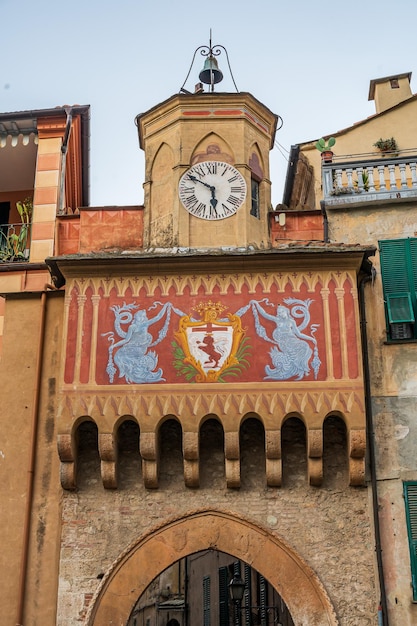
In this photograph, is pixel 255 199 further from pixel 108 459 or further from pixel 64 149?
pixel 108 459

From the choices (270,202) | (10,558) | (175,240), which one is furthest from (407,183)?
(10,558)

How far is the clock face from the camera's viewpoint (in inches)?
597

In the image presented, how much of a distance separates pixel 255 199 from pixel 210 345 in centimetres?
315

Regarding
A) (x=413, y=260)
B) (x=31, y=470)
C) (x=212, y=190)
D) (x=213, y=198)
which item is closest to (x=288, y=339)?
(x=413, y=260)

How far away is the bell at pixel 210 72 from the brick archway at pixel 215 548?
839 centimetres

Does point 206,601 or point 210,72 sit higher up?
point 210,72

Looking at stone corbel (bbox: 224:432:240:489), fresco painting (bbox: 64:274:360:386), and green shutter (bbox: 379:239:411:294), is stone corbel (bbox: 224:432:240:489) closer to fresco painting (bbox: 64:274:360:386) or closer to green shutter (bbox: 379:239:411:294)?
fresco painting (bbox: 64:274:360:386)

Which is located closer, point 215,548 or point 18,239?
point 215,548

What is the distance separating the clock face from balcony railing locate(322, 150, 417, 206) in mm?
1563

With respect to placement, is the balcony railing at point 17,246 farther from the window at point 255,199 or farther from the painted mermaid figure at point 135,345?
the window at point 255,199

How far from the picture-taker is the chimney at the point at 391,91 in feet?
69.1

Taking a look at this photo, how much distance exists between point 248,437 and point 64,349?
3126 millimetres

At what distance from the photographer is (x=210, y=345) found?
13.9 meters

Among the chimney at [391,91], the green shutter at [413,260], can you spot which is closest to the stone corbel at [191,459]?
the green shutter at [413,260]
